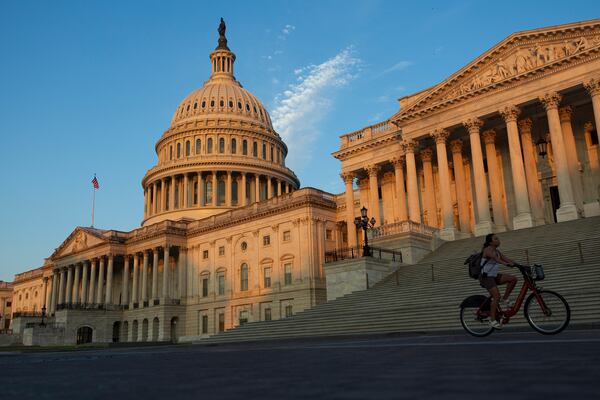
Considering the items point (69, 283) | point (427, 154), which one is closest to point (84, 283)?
point (69, 283)

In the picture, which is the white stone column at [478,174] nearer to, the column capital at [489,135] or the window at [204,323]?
the column capital at [489,135]

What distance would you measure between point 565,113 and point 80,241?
2778 inches

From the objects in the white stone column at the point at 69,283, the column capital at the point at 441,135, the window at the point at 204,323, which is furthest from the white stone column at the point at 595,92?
the white stone column at the point at 69,283

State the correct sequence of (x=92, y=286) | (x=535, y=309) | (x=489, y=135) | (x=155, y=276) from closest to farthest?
(x=535, y=309) → (x=489, y=135) → (x=155, y=276) → (x=92, y=286)

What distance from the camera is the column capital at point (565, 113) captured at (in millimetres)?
40938

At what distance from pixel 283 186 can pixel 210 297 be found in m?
36.2

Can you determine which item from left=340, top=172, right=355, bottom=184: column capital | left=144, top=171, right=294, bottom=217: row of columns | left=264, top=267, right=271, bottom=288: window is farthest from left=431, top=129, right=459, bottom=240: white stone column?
left=144, top=171, right=294, bottom=217: row of columns

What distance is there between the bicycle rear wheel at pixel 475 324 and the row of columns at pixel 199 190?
79.9m

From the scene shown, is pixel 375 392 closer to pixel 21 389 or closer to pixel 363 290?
pixel 21 389

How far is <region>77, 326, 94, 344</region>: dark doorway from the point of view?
247 ft

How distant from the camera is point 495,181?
43812 mm

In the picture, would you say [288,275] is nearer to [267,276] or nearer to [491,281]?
[267,276]

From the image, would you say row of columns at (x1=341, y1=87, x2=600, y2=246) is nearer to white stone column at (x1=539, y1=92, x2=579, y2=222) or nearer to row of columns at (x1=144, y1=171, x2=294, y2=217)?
white stone column at (x1=539, y1=92, x2=579, y2=222)

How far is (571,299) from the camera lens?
20.1m
